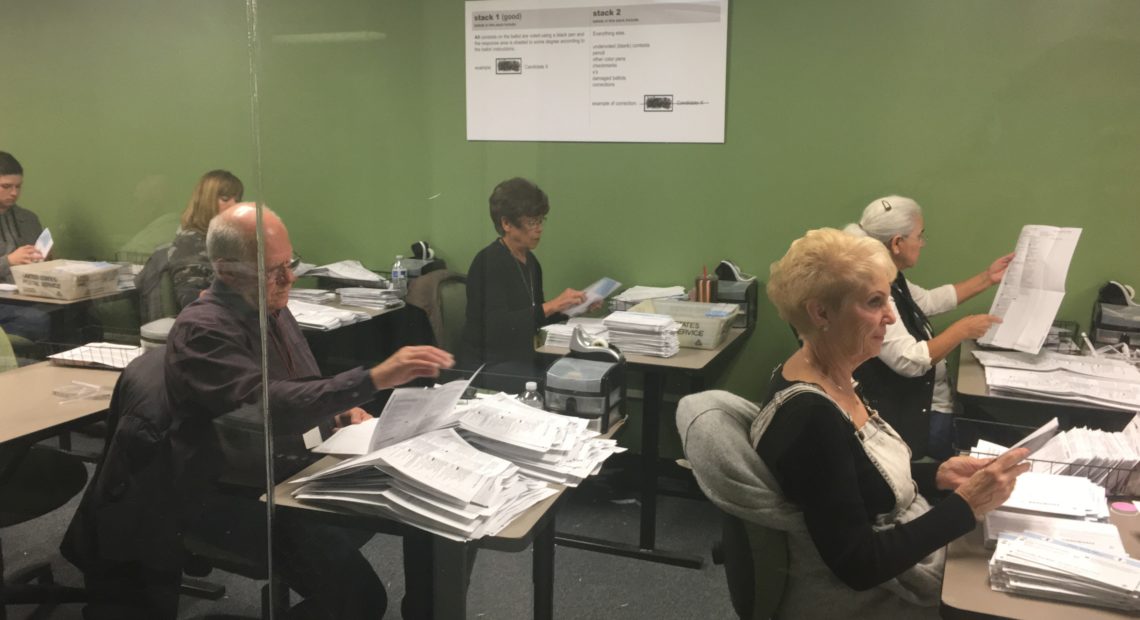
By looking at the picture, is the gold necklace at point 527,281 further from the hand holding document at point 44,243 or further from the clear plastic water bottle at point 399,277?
the hand holding document at point 44,243

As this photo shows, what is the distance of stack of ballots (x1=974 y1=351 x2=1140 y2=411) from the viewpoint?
5.74ft

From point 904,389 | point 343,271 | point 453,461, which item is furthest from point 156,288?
point 904,389

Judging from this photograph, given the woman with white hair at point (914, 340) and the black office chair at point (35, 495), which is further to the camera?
the black office chair at point (35, 495)

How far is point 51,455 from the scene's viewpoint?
173 cm

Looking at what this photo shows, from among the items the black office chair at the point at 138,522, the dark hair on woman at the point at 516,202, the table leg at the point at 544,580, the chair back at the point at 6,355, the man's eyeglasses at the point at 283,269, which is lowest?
the table leg at the point at 544,580

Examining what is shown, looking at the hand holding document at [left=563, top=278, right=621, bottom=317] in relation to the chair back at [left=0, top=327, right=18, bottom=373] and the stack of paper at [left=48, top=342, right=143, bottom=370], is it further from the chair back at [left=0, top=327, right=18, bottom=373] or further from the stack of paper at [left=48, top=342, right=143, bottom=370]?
the chair back at [left=0, top=327, right=18, bottom=373]

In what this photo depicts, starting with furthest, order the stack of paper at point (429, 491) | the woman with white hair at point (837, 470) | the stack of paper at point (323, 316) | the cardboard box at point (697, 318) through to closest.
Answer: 1. the cardboard box at point (697, 318)
2. the stack of paper at point (323, 316)
3. the stack of paper at point (429, 491)
4. the woman with white hair at point (837, 470)

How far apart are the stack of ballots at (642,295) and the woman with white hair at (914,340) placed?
600 mm

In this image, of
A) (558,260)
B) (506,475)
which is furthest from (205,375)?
(558,260)

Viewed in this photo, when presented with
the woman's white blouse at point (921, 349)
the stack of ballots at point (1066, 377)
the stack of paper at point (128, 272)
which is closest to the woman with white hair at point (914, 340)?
the woman's white blouse at point (921, 349)

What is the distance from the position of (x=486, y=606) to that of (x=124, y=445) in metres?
0.89

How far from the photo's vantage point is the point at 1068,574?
1170 millimetres

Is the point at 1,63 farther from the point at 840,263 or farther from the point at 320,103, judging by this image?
the point at 840,263

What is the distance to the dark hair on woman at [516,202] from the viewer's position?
96.8 inches
